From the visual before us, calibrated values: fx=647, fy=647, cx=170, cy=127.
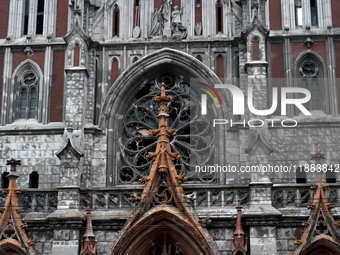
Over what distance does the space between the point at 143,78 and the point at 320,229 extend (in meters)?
7.98

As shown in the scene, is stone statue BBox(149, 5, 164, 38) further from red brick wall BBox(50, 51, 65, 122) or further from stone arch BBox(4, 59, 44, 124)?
stone arch BBox(4, 59, 44, 124)

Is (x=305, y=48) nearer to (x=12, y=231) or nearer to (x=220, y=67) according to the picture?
(x=220, y=67)

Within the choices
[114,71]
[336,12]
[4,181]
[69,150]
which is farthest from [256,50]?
[4,181]

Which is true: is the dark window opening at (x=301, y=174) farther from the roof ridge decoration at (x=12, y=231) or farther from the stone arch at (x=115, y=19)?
the roof ridge decoration at (x=12, y=231)

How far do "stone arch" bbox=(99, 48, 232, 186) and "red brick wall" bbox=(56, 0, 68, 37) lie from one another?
2.94m

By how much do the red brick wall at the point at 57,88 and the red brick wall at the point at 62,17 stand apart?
2.71ft

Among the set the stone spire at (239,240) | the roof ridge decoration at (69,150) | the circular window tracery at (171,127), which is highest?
the circular window tracery at (171,127)

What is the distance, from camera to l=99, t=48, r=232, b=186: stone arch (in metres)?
21.7

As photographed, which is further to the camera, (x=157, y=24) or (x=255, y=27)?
(x=157, y=24)

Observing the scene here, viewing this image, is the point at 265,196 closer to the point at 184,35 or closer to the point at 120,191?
the point at 120,191

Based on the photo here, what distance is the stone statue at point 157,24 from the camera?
22.7 metres

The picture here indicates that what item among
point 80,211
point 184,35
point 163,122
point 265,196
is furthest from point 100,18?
point 265,196

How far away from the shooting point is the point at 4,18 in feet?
76.8

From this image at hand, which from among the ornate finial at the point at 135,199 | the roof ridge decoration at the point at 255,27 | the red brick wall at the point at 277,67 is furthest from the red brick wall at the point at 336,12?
the ornate finial at the point at 135,199
